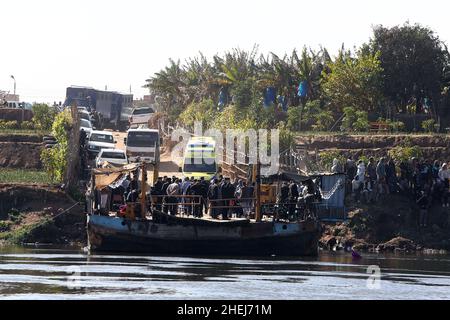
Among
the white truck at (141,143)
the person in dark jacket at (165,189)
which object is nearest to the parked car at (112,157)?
the white truck at (141,143)

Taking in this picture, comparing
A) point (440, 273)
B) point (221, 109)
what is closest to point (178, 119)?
point (221, 109)

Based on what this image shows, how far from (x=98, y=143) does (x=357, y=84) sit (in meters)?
13.6

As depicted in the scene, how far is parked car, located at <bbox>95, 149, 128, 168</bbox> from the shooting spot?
69500 mm

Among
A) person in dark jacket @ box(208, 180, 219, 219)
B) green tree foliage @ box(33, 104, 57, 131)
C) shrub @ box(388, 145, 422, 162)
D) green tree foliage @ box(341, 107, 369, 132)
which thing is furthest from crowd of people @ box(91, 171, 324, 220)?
green tree foliage @ box(33, 104, 57, 131)

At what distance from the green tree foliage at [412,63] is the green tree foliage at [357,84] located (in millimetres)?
679

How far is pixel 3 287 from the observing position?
38656 millimetres

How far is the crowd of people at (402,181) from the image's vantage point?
5878cm

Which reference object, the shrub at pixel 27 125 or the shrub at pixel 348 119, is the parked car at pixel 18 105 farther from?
the shrub at pixel 348 119

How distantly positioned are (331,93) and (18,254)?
3155 centimetres

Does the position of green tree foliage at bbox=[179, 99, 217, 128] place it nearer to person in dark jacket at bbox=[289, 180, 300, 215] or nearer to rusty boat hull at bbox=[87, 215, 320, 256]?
person in dark jacket at bbox=[289, 180, 300, 215]

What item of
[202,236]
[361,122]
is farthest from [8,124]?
[202,236]

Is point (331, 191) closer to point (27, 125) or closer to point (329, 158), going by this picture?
point (329, 158)

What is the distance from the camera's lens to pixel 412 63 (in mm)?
78188

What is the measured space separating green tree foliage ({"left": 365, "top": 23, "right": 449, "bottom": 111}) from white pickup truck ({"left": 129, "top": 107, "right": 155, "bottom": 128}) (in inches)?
855
